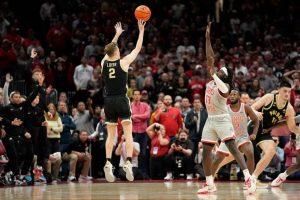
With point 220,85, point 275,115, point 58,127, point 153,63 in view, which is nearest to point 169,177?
point 58,127

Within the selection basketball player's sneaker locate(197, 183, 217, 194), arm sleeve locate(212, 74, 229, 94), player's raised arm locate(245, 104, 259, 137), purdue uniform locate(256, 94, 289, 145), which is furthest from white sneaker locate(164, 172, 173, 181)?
arm sleeve locate(212, 74, 229, 94)

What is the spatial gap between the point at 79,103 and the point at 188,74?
384 cm

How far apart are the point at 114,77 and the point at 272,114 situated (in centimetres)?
349

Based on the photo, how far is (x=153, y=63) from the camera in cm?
2333

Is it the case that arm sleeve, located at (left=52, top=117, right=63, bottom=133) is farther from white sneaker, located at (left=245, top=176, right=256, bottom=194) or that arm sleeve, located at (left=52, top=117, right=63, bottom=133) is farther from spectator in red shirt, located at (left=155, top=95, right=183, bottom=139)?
white sneaker, located at (left=245, top=176, right=256, bottom=194)

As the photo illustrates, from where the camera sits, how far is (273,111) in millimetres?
15156

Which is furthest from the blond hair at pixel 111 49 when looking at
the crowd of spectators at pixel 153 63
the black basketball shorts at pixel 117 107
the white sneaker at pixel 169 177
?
the white sneaker at pixel 169 177

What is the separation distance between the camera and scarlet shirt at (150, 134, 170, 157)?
19.8 metres

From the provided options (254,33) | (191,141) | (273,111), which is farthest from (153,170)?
(254,33)

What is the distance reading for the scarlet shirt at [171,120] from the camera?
65.4ft

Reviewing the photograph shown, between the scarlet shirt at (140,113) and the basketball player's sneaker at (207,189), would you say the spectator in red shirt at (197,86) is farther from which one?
the basketball player's sneaker at (207,189)

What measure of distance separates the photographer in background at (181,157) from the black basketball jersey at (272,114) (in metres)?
4.65

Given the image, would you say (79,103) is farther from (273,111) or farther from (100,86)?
(273,111)

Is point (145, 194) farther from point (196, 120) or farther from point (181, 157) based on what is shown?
point (196, 120)
